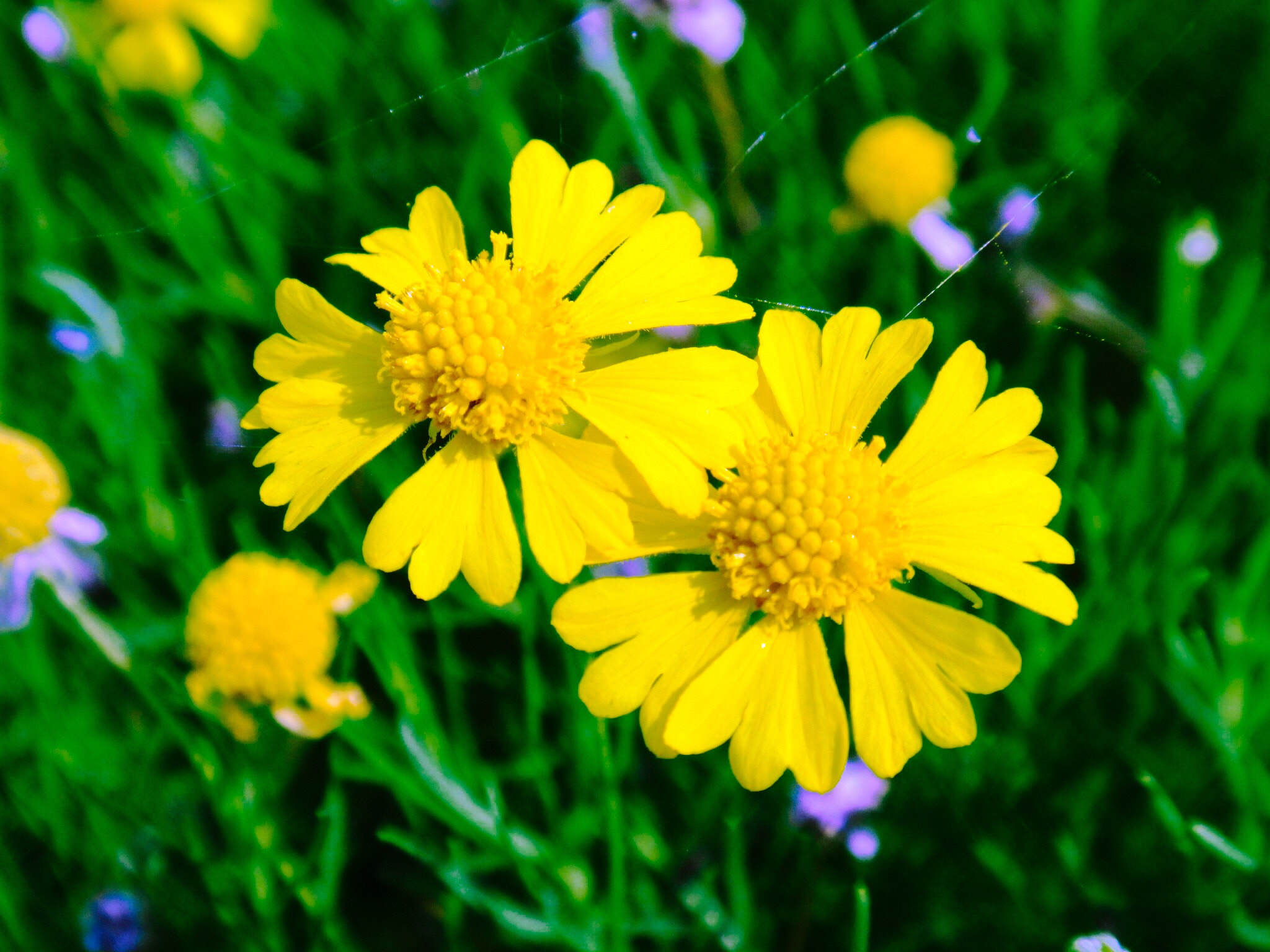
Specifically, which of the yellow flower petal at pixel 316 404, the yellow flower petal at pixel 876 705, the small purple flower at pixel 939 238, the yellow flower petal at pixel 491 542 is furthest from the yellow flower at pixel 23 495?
the small purple flower at pixel 939 238

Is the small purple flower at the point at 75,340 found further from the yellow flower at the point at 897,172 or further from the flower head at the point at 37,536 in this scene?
the yellow flower at the point at 897,172

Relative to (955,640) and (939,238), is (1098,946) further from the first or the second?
(939,238)

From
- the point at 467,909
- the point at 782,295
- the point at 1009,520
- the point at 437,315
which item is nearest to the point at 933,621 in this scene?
the point at 1009,520

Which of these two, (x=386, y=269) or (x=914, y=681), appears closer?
(x=914, y=681)

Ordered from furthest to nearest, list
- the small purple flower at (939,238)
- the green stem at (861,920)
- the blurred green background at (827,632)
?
the small purple flower at (939,238), the blurred green background at (827,632), the green stem at (861,920)

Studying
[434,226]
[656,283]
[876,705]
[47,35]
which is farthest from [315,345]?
[47,35]

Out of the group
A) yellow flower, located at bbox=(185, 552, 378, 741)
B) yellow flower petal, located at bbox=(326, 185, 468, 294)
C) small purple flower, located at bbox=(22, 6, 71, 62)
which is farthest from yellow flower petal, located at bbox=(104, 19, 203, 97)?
yellow flower petal, located at bbox=(326, 185, 468, 294)

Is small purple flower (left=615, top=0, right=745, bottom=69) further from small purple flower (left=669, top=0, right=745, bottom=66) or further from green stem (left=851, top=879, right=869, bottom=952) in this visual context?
green stem (left=851, top=879, right=869, bottom=952)
